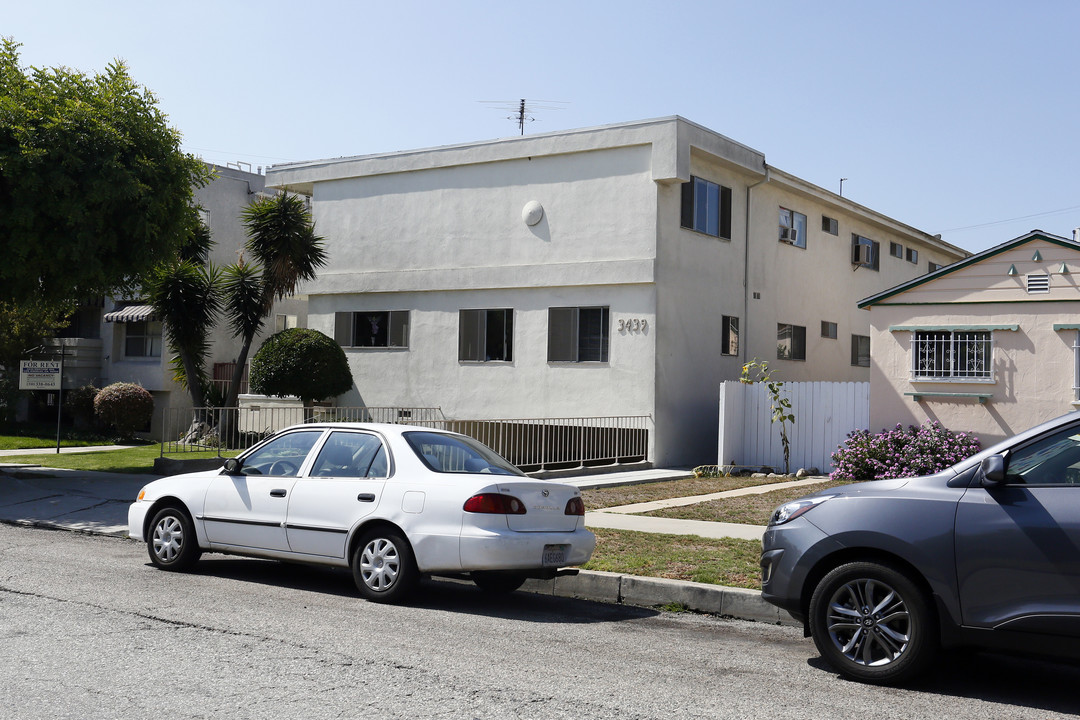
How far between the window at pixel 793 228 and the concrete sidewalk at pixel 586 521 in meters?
8.01

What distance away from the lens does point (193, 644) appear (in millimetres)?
6703

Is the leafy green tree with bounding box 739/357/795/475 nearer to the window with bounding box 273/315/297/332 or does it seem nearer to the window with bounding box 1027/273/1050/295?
the window with bounding box 1027/273/1050/295

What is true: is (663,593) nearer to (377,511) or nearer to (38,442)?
(377,511)

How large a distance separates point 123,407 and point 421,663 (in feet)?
82.3

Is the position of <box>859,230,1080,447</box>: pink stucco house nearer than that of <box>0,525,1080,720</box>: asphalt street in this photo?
No

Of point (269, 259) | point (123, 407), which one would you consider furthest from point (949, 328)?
point (123, 407)

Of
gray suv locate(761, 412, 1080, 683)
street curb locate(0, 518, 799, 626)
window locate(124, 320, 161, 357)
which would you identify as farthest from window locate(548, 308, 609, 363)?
gray suv locate(761, 412, 1080, 683)

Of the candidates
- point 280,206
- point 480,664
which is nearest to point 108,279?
point 280,206

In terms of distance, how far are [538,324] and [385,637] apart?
634 inches

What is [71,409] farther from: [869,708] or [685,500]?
[869,708]

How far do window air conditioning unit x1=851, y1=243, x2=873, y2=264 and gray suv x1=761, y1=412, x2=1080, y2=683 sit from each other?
23.6 metres

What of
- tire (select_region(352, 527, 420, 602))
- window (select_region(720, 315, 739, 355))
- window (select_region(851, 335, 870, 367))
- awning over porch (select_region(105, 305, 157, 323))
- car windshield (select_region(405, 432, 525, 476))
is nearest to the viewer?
tire (select_region(352, 527, 420, 602))

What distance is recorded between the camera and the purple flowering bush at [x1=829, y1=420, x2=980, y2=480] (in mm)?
17750

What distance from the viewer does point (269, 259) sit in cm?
2397
